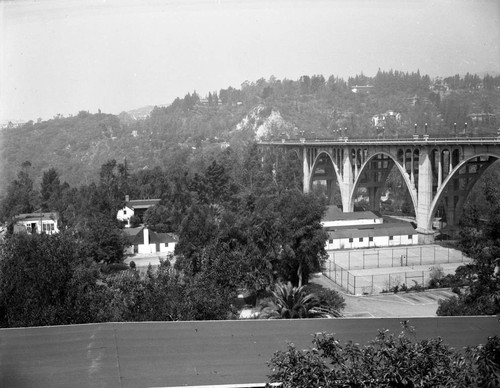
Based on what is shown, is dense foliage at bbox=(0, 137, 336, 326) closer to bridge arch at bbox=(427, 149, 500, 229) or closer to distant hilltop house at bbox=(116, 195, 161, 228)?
distant hilltop house at bbox=(116, 195, 161, 228)

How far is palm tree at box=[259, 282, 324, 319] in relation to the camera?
655 centimetres

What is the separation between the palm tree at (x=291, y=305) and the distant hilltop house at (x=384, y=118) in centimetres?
4503

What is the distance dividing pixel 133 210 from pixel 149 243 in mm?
5268

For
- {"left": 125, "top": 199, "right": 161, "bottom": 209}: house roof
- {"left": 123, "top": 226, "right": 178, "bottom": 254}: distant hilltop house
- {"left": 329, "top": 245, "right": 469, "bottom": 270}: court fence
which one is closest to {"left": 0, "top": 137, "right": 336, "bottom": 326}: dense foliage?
{"left": 123, "top": 226, "right": 178, "bottom": 254}: distant hilltop house

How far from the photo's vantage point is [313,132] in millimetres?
49281

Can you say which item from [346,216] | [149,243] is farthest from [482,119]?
[149,243]

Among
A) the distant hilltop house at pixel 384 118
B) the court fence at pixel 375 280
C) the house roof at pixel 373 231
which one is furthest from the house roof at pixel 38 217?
the distant hilltop house at pixel 384 118

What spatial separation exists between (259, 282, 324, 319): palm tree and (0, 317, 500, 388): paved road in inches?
80.4

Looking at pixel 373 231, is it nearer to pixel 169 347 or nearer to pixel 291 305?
pixel 291 305

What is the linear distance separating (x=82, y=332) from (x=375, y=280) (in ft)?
26.9

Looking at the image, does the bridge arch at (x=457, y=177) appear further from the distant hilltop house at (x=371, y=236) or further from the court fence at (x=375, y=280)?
the court fence at (x=375, y=280)

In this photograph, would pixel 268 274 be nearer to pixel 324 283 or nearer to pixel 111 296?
pixel 324 283

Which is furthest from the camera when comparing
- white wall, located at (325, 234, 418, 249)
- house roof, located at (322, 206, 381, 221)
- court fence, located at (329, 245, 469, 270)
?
house roof, located at (322, 206, 381, 221)

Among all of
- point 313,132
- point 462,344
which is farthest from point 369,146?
point 313,132
